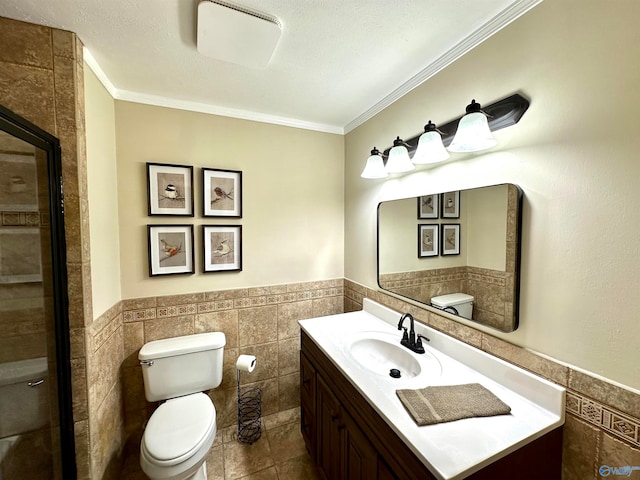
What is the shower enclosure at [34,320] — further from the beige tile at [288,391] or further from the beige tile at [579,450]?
the beige tile at [579,450]

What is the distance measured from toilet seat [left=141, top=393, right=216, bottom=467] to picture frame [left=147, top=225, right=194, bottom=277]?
0.82 meters

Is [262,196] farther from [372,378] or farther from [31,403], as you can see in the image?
[31,403]

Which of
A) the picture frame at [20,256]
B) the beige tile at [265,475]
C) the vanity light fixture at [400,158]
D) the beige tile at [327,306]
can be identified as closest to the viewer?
the picture frame at [20,256]

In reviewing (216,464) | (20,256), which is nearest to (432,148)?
(20,256)

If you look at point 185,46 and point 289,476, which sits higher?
point 185,46

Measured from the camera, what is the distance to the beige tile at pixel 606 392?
76cm

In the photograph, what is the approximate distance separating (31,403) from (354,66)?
226 centimetres

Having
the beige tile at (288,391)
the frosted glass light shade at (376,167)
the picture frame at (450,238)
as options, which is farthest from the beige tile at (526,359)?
the beige tile at (288,391)

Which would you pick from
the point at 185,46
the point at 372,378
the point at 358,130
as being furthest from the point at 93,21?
the point at 372,378

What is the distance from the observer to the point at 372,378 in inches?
44.0

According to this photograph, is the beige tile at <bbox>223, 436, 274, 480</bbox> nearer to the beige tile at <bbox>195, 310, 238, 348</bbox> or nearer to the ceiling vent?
the beige tile at <bbox>195, 310, 238, 348</bbox>

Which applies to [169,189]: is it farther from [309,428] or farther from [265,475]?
[265,475]

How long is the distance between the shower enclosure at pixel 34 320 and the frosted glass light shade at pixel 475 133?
173cm

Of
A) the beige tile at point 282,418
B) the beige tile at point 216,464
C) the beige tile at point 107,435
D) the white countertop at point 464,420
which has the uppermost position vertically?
the white countertop at point 464,420
